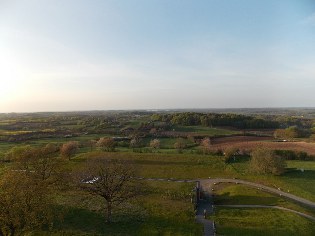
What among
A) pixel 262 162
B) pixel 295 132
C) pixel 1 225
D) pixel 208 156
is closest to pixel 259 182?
pixel 262 162

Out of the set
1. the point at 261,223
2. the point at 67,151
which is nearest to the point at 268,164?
the point at 261,223

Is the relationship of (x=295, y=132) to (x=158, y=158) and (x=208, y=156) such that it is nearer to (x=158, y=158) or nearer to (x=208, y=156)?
(x=208, y=156)

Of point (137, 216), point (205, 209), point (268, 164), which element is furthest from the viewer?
point (268, 164)

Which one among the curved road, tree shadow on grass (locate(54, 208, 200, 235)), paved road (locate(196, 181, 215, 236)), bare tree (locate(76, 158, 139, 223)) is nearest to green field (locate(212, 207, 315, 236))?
paved road (locate(196, 181, 215, 236))

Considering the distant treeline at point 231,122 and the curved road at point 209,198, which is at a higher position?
the distant treeline at point 231,122

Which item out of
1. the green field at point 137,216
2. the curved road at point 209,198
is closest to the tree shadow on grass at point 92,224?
the green field at point 137,216

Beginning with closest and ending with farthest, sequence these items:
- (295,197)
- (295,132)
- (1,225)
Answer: (1,225) < (295,197) < (295,132)

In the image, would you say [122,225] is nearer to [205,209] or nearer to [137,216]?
→ [137,216]

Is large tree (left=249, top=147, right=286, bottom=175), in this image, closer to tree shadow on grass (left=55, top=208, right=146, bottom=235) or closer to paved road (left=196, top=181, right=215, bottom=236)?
paved road (left=196, top=181, right=215, bottom=236)

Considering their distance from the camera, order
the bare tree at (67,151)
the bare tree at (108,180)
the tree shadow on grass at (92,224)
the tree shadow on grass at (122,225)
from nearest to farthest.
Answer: the tree shadow on grass at (122,225), the tree shadow on grass at (92,224), the bare tree at (108,180), the bare tree at (67,151)

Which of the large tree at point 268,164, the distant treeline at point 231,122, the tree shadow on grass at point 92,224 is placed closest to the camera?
the tree shadow on grass at point 92,224

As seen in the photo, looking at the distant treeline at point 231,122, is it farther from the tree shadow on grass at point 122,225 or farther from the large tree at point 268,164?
the tree shadow on grass at point 122,225
